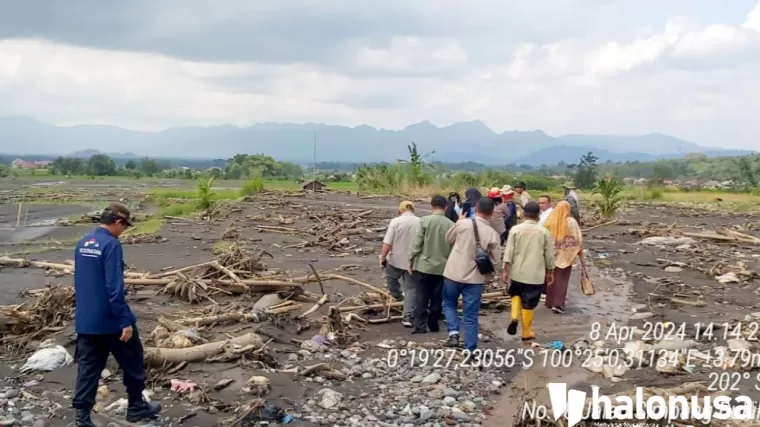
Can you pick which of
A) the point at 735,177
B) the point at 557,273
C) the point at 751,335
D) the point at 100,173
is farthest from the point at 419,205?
the point at 100,173

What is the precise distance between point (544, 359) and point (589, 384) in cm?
89

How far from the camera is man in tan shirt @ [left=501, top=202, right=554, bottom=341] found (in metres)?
7.99

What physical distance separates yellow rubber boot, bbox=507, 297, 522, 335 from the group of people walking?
0.01m

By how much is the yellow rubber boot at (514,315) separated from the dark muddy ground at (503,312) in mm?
294

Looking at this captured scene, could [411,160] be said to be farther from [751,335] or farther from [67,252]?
[751,335]

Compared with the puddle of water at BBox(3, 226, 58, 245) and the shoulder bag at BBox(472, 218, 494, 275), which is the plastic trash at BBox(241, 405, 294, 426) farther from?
the puddle of water at BBox(3, 226, 58, 245)

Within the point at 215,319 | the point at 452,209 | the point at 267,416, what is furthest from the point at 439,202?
the point at 267,416

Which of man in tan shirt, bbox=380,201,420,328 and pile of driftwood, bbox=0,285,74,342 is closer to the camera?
pile of driftwood, bbox=0,285,74,342

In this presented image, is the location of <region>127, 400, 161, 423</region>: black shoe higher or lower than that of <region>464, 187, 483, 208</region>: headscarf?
lower

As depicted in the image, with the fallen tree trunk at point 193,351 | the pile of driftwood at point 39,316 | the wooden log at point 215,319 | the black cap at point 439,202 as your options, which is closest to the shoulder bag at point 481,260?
the black cap at point 439,202

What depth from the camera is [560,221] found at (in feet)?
33.0

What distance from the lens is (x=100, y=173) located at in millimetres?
95938

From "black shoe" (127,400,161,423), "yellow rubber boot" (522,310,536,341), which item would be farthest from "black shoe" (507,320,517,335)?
"black shoe" (127,400,161,423)

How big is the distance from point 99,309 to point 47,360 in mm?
2163
